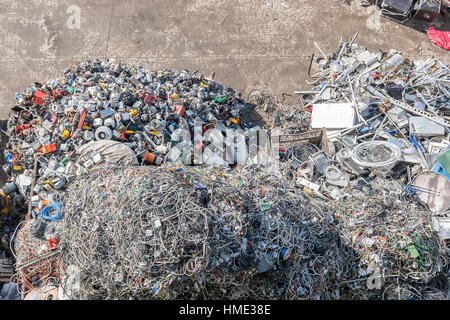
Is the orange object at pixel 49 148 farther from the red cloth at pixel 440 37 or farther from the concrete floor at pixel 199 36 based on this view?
the red cloth at pixel 440 37

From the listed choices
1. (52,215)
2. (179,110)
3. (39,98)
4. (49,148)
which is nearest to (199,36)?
(179,110)

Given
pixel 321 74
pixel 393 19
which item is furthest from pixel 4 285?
pixel 393 19

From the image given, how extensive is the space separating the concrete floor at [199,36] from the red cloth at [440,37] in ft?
0.49

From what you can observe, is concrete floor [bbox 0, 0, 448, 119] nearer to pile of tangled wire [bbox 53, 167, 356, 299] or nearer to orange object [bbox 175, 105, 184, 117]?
orange object [bbox 175, 105, 184, 117]

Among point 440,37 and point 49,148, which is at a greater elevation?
point 440,37

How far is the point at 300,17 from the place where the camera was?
12086mm

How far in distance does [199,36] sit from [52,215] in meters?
7.29

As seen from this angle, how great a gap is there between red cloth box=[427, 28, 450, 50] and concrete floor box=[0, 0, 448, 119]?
148mm

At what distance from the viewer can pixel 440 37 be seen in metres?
11.5

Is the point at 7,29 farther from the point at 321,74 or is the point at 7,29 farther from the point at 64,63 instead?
the point at 321,74

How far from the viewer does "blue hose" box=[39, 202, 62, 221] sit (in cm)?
773

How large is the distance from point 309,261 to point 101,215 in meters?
4.25

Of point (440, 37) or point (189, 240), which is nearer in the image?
point (189, 240)

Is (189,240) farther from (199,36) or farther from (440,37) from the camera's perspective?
(440,37)
